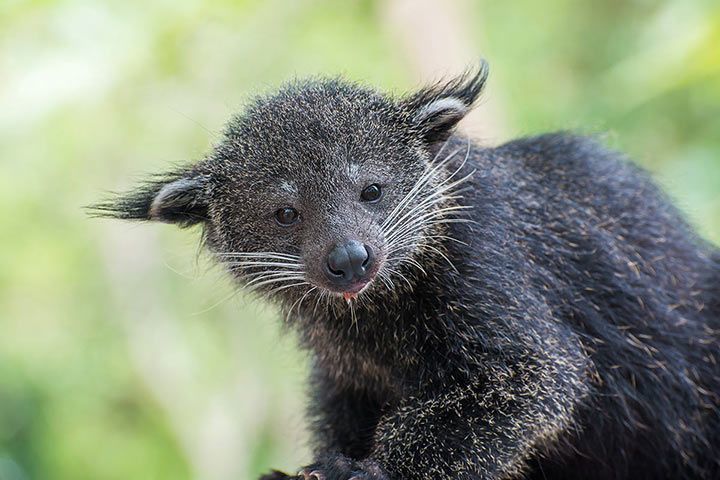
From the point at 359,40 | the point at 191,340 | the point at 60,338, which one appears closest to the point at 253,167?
the point at 359,40

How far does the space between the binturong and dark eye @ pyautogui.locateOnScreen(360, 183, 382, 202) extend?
0.06ft

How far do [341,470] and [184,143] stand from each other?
6361 mm

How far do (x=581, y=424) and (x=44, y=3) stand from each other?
13.9 feet

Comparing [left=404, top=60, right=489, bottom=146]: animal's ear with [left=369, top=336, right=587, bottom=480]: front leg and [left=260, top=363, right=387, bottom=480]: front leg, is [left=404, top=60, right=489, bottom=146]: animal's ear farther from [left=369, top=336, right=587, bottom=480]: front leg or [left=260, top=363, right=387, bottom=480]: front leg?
[left=260, top=363, right=387, bottom=480]: front leg

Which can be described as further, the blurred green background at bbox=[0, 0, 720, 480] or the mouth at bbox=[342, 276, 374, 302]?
the blurred green background at bbox=[0, 0, 720, 480]

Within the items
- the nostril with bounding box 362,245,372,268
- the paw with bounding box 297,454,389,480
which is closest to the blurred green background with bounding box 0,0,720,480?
the nostril with bounding box 362,245,372,268

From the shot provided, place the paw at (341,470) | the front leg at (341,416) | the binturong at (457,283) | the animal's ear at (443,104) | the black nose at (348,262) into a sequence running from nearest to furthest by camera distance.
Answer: the paw at (341,470) < the black nose at (348,262) < the binturong at (457,283) < the animal's ear at (443,104) < the front leg at (341,416)

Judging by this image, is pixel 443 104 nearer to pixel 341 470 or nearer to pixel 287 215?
pixel 287 215

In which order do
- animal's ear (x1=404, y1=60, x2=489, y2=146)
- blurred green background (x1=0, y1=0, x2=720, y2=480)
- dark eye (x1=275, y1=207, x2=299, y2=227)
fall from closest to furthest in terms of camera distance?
dark eye (x1=275, y1=207, x2=299, y2=227) < animal's ear (x1=404, y1=60, x2=489, y2=146) < blurred green background (x1=0, y1=0, x2=720, y2=480)

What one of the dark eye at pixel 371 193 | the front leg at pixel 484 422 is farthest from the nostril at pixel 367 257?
the front leg at pixel 484 422

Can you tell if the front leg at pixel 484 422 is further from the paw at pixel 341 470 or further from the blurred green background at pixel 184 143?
the blurred green background at pixel 184 143

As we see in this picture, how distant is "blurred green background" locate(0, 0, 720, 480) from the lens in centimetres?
643

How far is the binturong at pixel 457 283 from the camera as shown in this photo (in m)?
3.92

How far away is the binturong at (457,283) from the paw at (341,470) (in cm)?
1
